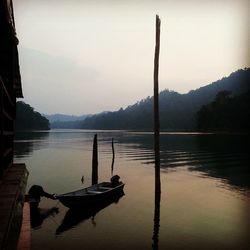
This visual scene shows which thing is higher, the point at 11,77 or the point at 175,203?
the point at 11,77

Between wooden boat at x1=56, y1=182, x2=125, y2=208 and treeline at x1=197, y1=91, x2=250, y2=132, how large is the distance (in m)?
124

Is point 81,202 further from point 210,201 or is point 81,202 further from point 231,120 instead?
point 231,120

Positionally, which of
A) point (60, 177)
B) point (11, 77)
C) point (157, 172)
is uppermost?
point (11, 77)

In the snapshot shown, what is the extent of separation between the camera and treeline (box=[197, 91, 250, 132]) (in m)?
146

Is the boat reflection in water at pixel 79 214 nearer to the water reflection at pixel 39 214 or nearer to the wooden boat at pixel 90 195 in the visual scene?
the wooden boat at pixel 90 195

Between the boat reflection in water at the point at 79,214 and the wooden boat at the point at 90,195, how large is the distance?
0.25 m

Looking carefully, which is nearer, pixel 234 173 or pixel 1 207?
pixel 1 207

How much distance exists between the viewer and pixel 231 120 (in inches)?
6196

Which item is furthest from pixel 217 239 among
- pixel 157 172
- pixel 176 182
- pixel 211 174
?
pixel 211 174

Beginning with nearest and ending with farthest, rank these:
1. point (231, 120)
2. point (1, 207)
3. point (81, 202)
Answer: point (1, 207) < point (81, 202) < point (231, 120)

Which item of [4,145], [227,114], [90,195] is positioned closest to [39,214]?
[90,195]

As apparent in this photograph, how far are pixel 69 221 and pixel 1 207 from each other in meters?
14.2

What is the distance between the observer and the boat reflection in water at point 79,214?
20.3 m

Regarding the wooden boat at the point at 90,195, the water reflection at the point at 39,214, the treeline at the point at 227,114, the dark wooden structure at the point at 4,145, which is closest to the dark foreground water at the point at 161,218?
the water reflection at the point at 39,214
